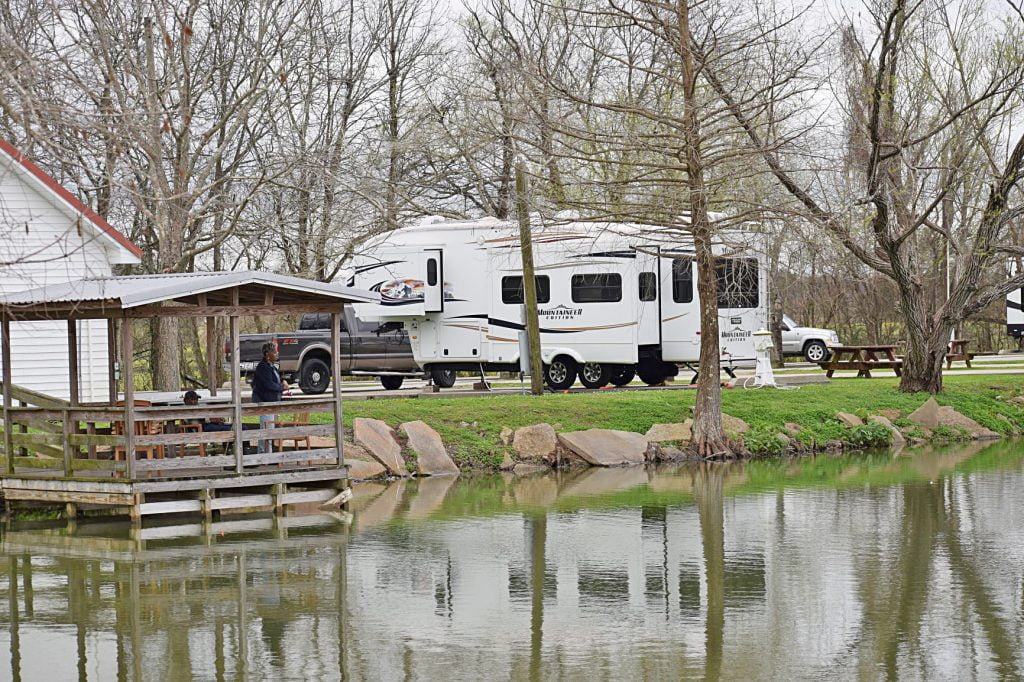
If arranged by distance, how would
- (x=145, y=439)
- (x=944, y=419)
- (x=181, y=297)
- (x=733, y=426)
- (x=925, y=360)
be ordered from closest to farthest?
(x=181, y=297) < (x=145, y=439) < (x=733, y=426) < (x=944, y=419) < (x=925, y=360)

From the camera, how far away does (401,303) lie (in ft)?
93.8

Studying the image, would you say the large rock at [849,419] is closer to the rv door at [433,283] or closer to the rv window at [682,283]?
the rv window at [682,283]

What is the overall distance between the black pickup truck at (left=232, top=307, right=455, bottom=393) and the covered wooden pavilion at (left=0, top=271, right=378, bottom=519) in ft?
35.4

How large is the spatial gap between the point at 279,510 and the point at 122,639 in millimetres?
6557

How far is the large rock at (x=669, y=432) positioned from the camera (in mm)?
22625

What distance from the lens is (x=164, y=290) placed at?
15.4 meters

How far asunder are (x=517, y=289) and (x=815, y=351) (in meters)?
15.5

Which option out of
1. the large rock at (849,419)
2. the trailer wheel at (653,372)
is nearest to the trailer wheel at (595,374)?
the trailer wheel at (653,372)

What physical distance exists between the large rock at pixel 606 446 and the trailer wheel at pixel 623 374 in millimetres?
6403

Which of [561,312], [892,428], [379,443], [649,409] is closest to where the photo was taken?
[379,443]

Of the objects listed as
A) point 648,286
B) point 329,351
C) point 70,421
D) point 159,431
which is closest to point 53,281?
point 159,431

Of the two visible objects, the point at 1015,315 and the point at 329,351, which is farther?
the point at 1015,315

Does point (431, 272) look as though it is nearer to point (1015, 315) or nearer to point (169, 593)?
point (169, 593)

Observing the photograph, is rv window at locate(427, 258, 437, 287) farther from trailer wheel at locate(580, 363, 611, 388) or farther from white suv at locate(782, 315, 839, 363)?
white suv at locate(782, 315, 839, 363)
